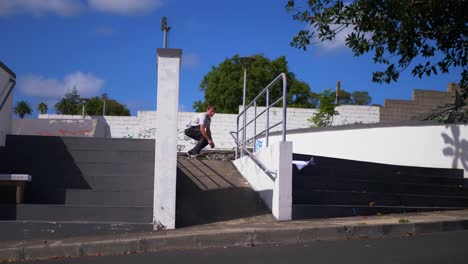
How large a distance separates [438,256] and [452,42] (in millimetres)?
4630

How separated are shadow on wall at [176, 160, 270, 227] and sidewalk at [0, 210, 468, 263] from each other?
15.6 inches

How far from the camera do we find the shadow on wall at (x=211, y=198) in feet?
26.5

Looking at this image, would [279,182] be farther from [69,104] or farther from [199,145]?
[69,104]

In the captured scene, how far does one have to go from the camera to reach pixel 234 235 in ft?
21.9

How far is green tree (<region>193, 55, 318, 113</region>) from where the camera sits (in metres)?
42.4

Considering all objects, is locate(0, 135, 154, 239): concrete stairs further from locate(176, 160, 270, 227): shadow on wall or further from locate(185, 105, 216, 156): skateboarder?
locate(185, 105, 216, 156): skateboarder

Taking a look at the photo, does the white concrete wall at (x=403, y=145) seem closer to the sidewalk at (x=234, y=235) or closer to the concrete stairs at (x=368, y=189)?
the concrete stairs at (x=368, y=189)

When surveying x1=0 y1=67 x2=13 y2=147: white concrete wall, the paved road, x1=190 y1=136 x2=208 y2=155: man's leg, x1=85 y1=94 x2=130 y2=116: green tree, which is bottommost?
the paved road

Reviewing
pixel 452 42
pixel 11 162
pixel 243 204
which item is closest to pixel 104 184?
pixel 11 162

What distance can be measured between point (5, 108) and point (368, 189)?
684 cm

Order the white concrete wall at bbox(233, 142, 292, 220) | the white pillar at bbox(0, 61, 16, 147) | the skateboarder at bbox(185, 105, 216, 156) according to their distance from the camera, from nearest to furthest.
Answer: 1. the white concrete wall at bbox(233, 142, 292, 220)
2. the white pillar at bbox(0, 61, 16, 147)
3. the skateboarder at bbox(185, 105, 216, 156)

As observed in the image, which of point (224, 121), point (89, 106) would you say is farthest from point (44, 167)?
point (89, 106)

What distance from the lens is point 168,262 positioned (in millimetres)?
5797

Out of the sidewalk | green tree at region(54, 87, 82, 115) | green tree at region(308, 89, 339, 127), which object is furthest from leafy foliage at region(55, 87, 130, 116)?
the sidewalk
